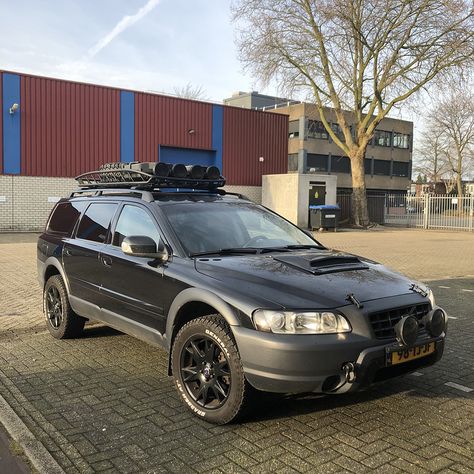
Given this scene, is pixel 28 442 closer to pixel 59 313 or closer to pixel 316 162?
pixel 59 313

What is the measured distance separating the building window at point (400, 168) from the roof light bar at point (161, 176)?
64.2 m

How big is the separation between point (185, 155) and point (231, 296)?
23775 millimetres

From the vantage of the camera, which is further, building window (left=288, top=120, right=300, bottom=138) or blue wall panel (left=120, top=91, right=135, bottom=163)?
building window (left=288, top=120, right=300, bottom=138)

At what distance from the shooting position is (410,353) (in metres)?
3.49

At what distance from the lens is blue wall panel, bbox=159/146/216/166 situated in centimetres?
2587

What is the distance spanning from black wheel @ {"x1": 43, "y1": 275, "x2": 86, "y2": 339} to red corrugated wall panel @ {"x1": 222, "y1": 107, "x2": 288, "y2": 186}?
21.4 metres

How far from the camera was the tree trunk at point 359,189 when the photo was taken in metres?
29.0

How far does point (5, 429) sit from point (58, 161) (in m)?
20.7

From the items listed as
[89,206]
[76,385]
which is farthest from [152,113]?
[76,385]

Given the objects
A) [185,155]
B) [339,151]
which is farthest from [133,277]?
[339,151]

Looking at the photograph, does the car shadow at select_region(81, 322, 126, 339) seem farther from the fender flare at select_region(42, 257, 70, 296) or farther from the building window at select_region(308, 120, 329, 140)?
the building window at select_region(308, 120, 329, 140)

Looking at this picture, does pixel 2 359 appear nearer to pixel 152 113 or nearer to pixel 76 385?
pixel 76 385

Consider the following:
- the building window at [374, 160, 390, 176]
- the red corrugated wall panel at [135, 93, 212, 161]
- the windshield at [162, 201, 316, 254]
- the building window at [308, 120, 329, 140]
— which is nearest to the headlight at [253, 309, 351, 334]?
the windshield at [162, 201, 316, 254]

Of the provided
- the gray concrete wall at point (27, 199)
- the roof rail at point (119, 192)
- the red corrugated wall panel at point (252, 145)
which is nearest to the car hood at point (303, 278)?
the roof rail at point (119, 192)
